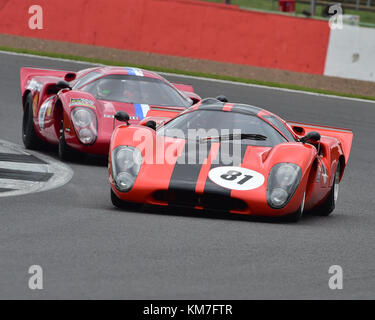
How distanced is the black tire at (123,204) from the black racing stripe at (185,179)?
377mm

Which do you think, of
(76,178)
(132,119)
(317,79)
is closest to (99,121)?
(132,119)

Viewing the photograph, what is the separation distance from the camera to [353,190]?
1048 centimetres

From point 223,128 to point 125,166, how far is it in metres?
1.14

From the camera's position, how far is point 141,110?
34.9ft

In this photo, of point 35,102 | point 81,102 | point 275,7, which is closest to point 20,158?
point 81,102

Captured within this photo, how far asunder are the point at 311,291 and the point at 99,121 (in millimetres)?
5568

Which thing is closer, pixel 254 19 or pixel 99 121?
pixel 99 121

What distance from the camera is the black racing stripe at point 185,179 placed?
730 centimetres

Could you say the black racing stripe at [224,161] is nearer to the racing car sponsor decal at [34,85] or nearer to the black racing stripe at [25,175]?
the black racing stripe at [25,175]

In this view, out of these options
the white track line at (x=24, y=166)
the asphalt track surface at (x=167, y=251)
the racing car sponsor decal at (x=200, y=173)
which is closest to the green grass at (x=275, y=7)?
the white track line at (x=24, y=166)

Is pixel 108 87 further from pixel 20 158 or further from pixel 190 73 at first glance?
pixel 190 73

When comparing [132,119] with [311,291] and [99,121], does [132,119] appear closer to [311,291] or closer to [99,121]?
[99,121]

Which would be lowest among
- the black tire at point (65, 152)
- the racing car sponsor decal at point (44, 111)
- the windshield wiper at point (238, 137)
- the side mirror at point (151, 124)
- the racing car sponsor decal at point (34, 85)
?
the black tire at point (65, 152)

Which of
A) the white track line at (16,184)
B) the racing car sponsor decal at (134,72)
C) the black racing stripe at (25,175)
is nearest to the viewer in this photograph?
the white track line at (16,184)
